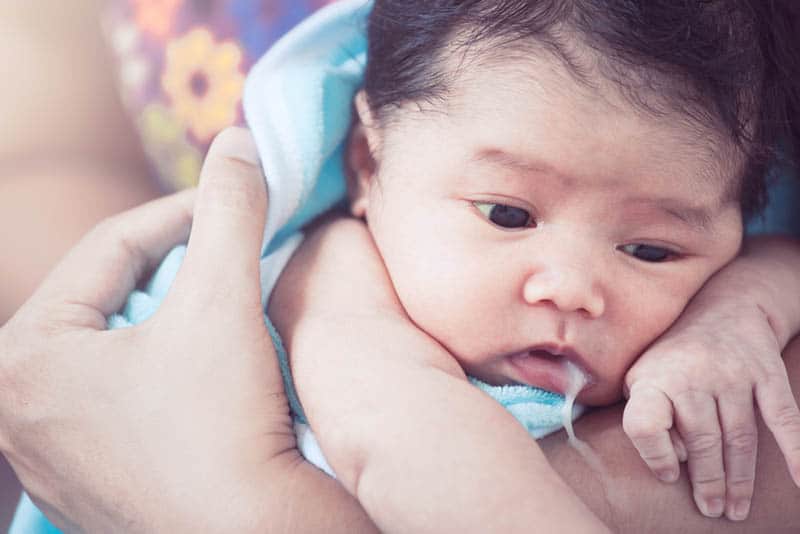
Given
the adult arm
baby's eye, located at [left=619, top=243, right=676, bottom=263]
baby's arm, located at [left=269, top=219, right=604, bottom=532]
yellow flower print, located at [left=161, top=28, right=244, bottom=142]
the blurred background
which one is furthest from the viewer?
yellow flower print, located at [left=161, top=28, right=244, bottom=142]

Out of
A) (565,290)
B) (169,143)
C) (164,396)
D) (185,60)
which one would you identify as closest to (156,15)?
(185,60)

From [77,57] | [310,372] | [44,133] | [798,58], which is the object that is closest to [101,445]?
[310,372]

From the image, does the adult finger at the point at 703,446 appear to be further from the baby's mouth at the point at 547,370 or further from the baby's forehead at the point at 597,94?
the baby's forehead at the point at 597,94

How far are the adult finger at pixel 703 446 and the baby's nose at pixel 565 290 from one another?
102 millimetres

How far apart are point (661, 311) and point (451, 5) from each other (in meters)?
0.34

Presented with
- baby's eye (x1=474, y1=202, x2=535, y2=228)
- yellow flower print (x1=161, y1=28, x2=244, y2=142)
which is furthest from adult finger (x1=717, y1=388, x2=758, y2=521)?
yellow flower print (x1=161, y1=28, x2=244, y2=142)

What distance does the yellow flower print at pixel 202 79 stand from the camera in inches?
41.4

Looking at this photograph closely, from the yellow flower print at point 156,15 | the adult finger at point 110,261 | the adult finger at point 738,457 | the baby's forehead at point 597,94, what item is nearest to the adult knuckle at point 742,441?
the adult finger at point 738,457

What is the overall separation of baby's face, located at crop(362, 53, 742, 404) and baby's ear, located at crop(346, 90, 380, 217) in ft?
0.32

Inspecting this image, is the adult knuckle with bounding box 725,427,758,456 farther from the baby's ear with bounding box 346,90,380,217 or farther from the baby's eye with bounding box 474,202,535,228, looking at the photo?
the baby's ear with bounding box 346,90,380,217

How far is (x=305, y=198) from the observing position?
32.9 inches

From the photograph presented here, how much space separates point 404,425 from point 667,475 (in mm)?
233

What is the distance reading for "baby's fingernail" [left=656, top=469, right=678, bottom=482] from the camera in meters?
0.62

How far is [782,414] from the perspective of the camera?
0.62 meters
